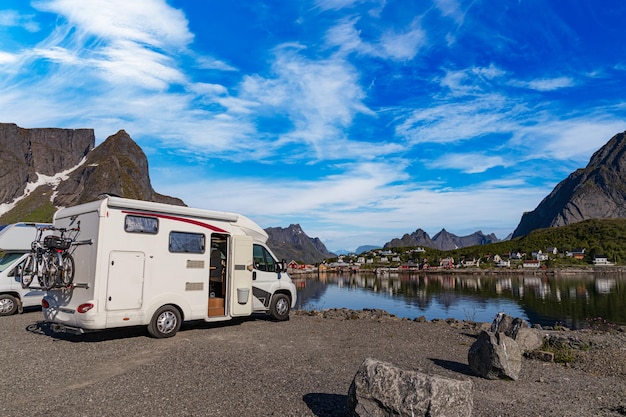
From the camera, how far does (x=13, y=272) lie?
51.9ft

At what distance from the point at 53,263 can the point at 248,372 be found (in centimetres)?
627

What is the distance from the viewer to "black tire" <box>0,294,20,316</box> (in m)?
15.7

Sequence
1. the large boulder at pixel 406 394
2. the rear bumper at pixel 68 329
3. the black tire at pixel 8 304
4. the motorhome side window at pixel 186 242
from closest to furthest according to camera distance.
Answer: the large boulder at pixel 406 394 < the rear bumper at pixel 68 329 < the motorhome side window at pixel 186 242 < the black tire at pixel 8 304

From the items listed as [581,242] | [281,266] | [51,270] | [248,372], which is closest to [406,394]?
[248,372]

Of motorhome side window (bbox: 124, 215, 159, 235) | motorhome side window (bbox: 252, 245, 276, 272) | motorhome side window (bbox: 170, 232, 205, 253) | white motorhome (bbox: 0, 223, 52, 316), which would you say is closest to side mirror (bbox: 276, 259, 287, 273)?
motorhome side window (bbox: 252, 245, 276, 272)

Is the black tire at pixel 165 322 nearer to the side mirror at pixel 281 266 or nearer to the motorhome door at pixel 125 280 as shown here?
the motorhome door at pixel 125 280

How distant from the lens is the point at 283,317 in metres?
14.9

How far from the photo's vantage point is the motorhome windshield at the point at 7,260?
1589cm

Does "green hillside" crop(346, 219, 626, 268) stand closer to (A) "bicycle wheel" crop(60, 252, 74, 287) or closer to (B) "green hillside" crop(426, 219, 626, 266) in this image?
(B) "green hillside" crop(426, 219, 626, 266)

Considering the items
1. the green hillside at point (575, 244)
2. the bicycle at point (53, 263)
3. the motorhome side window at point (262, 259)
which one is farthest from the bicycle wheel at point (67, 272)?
the green hillside at point (575, 244)

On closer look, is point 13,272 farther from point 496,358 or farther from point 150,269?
point 496,358

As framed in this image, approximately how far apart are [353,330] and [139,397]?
8060mm

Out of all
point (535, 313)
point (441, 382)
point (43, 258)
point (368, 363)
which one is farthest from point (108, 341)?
point (535, 313)

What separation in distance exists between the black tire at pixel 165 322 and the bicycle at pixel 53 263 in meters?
2.30
